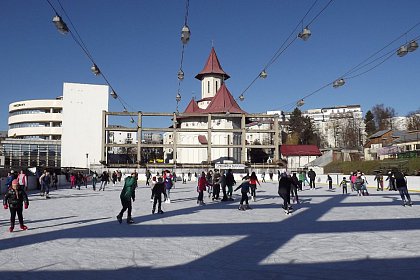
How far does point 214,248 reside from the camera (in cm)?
759

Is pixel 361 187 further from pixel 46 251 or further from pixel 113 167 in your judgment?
pixel 113 167

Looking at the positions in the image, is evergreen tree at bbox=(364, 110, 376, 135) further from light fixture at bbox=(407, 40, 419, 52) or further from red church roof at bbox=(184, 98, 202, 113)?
light fixture at bbox=(407, 40, 419, 52)

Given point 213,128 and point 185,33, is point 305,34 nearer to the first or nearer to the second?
point 185,33

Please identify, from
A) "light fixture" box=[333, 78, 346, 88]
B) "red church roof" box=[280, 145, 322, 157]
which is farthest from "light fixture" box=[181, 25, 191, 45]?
"red church roof" box=[280, 145, 322, 157]

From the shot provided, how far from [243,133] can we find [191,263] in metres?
61.3

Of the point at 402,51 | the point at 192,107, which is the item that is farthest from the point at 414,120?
the point at 402,51

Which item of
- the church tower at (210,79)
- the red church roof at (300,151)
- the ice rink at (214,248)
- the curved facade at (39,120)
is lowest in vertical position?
the ice rink at (214,248)

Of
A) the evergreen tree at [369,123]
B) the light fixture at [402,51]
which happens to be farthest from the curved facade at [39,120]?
the light fixture at [402,51]

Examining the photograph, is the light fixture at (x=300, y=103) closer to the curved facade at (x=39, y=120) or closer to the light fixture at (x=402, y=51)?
the light fixture at (x=402, y=51)

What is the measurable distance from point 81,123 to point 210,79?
30.1 metres

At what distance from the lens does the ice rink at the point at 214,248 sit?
584 cm

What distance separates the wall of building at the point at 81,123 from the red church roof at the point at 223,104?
21.1m

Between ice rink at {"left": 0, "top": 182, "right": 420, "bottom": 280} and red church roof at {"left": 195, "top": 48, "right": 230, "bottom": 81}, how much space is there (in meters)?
76.3

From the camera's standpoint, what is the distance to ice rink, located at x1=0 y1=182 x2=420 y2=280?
19.2 ft
